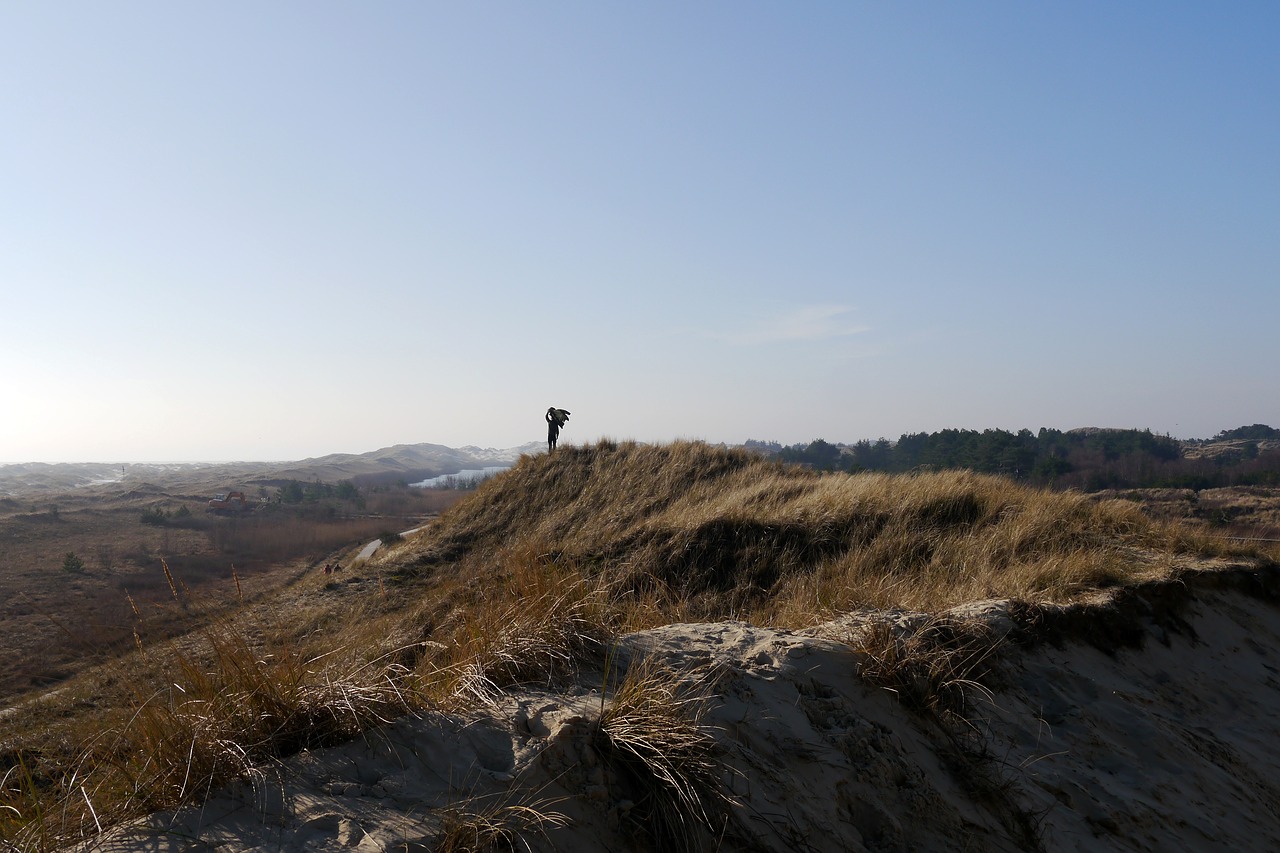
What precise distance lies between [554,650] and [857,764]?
5.56 ft

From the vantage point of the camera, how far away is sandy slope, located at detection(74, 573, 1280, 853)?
2.43 meters

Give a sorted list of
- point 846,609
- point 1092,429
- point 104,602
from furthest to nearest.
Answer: point 1092,429
point 846,609
point 104,602

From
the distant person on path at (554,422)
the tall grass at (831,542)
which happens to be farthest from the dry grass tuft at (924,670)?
the distant person on path at (554,422)

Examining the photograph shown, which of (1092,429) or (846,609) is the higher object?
(1092,429)

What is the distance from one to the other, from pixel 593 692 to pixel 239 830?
1.57 metres

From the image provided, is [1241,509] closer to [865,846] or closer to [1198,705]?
[1198,705]

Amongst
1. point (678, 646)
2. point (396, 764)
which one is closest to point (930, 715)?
point (678, 646)

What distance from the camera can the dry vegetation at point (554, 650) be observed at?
2.47 metres

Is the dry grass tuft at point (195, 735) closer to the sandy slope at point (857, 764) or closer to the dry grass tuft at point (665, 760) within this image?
the sandy slope at point (857, 764)

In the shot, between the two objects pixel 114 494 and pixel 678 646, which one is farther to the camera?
pixel 114 494

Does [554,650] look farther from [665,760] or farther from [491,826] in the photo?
[491,826]

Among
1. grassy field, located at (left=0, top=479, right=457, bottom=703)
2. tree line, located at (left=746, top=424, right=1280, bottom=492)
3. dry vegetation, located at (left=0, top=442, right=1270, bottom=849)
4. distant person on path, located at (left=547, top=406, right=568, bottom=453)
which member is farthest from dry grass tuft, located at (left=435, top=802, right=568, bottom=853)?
distant person on path, located at (left=547, top=406, right=568, bottom=453)

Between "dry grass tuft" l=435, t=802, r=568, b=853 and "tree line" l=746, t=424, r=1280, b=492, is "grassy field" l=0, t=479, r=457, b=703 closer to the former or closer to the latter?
"dry grass tuft" l=435, t=802, r=568, b=853

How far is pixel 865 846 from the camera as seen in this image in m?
3.14
